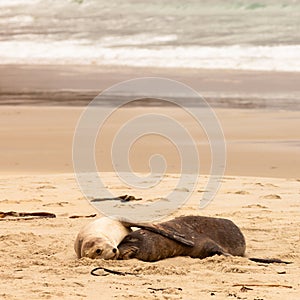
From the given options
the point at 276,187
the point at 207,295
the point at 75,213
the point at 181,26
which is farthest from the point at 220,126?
the point at 181,26

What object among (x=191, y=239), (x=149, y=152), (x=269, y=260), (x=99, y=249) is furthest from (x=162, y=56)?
(x=99, y=249)

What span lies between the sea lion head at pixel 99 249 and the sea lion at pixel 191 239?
9 centimetres

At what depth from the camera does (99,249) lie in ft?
18.1

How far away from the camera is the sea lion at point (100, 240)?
5520 mm

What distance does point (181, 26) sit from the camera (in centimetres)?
2938

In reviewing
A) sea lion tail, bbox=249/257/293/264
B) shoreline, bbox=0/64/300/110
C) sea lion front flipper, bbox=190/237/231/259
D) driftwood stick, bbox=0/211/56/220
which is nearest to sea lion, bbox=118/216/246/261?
sea lion front flipper, bbox=190/237/231/259

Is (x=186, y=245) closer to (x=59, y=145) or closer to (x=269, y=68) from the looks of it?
(x=59, y=145)

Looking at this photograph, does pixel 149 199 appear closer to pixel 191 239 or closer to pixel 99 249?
pixel 191 239

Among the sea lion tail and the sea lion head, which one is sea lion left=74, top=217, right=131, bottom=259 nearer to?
the sea lion head

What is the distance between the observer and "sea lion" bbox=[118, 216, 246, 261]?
5.64 meters

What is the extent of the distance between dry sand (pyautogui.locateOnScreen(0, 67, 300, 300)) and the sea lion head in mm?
82

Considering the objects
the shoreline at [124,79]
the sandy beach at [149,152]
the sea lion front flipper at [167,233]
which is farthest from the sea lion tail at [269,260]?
the shoreline at [124,79]

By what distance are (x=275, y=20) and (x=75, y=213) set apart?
2398cm

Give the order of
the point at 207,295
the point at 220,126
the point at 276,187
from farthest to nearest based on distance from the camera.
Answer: the point at 220,126, the point at 276,187, the point at 207,295
